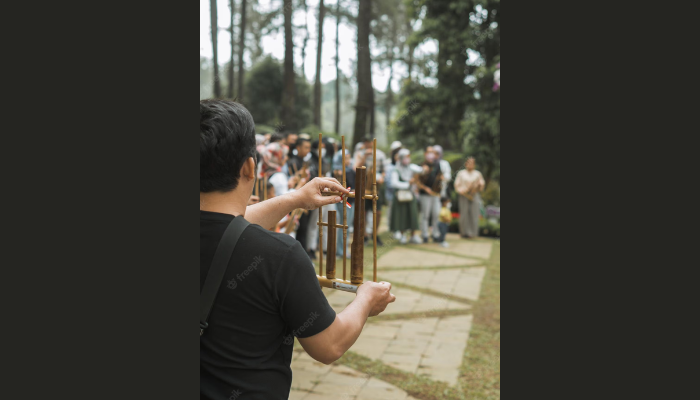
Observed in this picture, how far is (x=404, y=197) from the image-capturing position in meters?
12.0

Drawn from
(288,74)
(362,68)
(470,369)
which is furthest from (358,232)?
(362,68)

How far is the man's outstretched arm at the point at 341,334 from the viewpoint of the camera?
1.63 m

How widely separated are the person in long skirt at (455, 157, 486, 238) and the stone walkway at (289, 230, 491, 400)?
2780 millimetres

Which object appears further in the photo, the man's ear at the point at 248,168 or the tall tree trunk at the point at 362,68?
the tall tree trunk at the point at 362,68

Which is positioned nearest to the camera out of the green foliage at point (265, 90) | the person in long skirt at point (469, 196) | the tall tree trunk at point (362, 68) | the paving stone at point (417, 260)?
the paving stone at point (417, 260)

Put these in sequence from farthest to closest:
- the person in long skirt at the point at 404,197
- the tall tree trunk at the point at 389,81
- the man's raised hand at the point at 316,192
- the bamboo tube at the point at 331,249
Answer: the tall tree trunk at the point at 389,81, the person in long skirt at the point at 404,197, the bamboo tube at the point at 331,249, the man's raised hand at the point at 316,192

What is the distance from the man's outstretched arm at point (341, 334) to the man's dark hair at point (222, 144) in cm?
51

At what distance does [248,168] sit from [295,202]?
57 centimetres

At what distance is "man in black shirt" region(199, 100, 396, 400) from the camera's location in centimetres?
157

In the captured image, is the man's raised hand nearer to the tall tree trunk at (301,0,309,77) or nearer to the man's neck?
the man's neck

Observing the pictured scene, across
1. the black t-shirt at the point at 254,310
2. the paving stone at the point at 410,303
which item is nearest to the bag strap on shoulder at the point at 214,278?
the black t-shirt at the point at 254,310

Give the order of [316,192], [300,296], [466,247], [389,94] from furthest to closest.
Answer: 1. [389,94]
2. [466,247]
3. [316,192]
4. [300,296]

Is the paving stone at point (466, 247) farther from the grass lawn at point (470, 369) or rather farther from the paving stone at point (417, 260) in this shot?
the grass lawn at point (470, 369)

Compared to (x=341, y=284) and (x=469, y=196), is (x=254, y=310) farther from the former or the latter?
(x=469, y=196)
